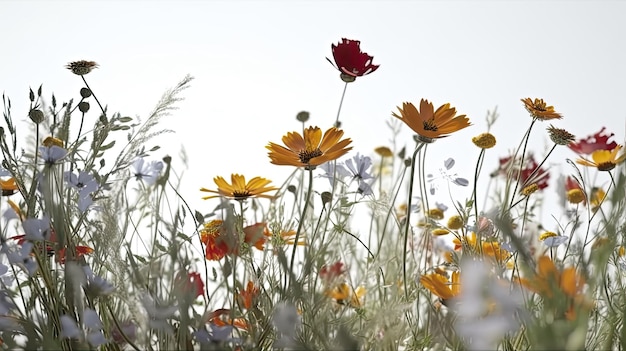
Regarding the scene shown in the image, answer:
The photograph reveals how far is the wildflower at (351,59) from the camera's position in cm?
77

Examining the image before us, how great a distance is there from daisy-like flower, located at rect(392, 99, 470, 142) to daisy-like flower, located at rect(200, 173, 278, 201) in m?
0.16

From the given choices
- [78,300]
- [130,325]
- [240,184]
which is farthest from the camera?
[240,184]

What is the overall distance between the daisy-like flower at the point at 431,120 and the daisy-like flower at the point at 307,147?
0.08m

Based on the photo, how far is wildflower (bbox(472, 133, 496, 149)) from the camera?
2.82 ft

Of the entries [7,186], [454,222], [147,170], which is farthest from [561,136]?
[7,186]

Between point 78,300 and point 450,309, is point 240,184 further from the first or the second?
point 78,300

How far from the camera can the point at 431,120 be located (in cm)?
73

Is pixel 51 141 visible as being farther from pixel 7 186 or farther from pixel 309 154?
pixel 309 154

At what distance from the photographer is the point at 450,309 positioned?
0.63 metres

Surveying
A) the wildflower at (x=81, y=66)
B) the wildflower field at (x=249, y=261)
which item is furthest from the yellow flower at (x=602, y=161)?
the wildflower at (x=81, y=66)

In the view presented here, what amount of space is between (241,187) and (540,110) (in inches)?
14.1

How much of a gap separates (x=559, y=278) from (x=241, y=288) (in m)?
0.39

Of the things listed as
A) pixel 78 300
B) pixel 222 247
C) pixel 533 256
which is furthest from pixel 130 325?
pixel 533 256

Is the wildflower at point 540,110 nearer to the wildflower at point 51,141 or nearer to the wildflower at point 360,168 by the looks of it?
the wildflower at point 360,168
